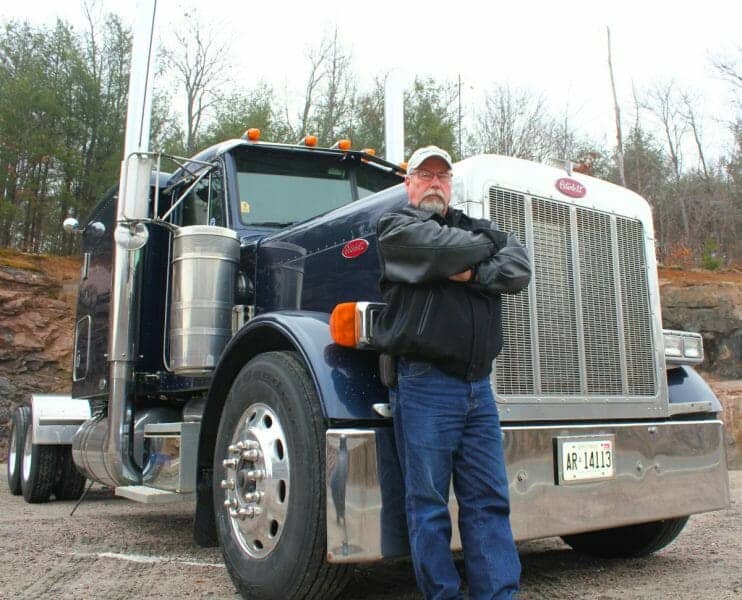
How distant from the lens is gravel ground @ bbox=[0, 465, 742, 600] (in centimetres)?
348

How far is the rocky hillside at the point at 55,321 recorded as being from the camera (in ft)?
42.6

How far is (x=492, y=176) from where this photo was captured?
3.40 metres

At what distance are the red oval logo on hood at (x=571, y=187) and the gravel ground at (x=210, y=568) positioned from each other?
1861 millimetres

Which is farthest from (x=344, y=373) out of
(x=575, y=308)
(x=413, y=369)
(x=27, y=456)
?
(x=27, y=456)

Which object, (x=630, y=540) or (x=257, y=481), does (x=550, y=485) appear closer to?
(x=257, y=481)

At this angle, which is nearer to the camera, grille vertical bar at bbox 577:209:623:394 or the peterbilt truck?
the peterbilt truck

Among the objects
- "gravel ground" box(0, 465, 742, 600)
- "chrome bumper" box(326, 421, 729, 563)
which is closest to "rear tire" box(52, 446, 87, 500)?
"gravel ground" box(0, 465, 742, 600)

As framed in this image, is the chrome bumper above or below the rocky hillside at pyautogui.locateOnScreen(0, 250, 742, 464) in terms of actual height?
below

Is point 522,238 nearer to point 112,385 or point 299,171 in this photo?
point 299,171

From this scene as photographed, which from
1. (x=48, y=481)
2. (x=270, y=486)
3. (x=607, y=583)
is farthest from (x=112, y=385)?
(x=607, y=583)

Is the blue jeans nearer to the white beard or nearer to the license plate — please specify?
the license plate

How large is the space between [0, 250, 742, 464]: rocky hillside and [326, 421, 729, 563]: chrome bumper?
28.6 feet

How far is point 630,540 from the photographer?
4297 mm

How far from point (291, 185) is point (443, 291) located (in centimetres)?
250
